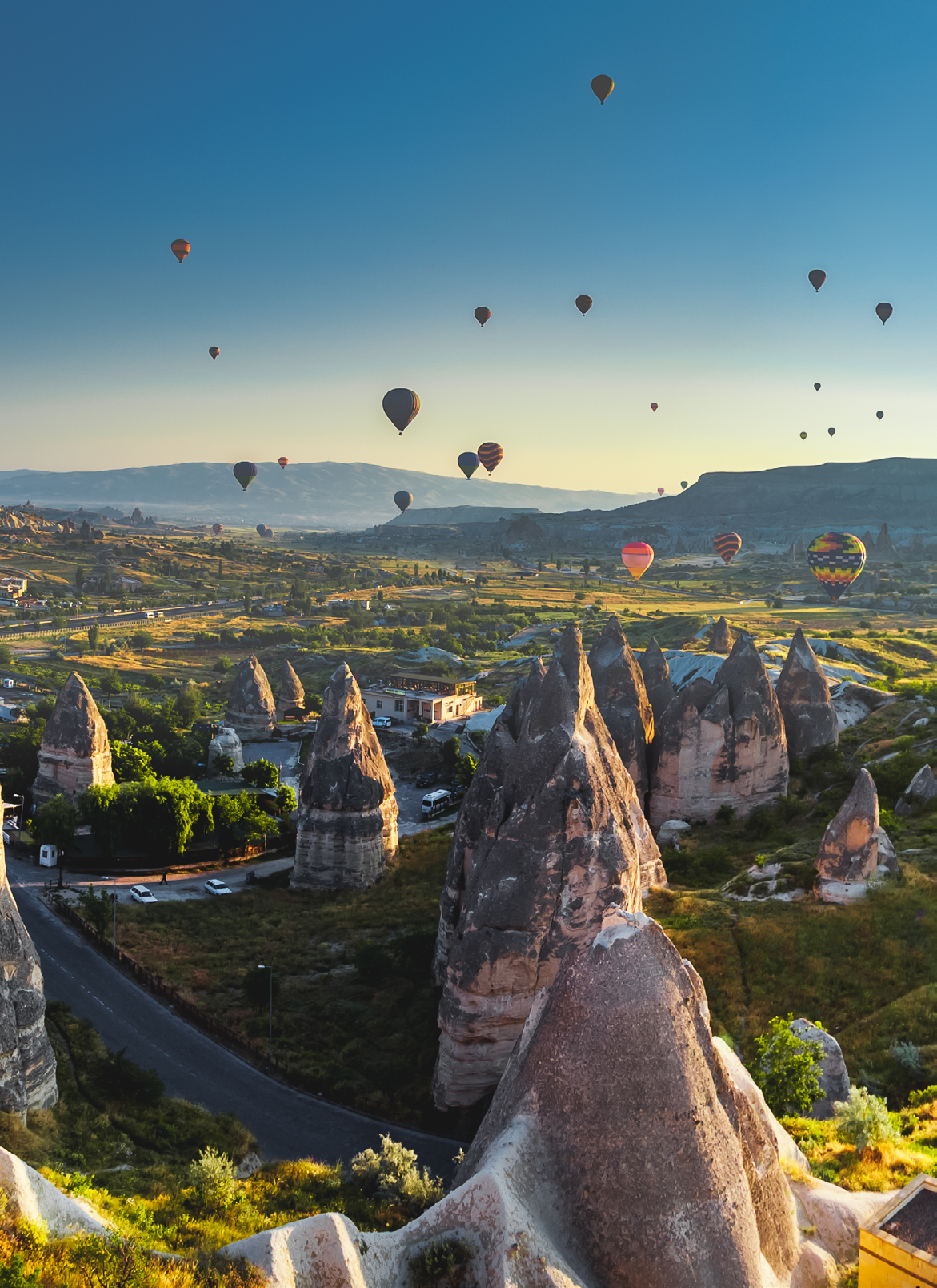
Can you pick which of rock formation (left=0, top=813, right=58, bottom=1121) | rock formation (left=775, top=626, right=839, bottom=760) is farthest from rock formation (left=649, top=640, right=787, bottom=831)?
rock formation (left=0, top=813, right=58, bottom=1121)

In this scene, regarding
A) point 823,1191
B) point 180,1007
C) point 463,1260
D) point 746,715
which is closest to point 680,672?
point 746,715

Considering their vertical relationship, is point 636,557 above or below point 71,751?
above

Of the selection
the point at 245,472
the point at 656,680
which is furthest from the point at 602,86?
the point at 245,472

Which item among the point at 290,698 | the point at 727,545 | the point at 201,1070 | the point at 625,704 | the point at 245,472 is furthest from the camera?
the point at 727,545

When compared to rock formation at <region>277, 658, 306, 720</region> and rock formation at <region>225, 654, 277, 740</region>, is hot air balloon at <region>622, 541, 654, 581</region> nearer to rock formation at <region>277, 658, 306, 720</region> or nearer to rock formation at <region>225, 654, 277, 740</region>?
rock formation at <region>277, 658, 306, 720</region>

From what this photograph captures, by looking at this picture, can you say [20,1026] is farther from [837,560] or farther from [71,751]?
[837,560]

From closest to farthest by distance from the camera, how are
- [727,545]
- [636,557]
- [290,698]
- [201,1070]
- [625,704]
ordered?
[201,1070] → [625,704] → [290,698] → [636,557] → [727,545]

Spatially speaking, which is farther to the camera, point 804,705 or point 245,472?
point 245,472

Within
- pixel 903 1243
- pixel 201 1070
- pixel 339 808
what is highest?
pixel 903 1243

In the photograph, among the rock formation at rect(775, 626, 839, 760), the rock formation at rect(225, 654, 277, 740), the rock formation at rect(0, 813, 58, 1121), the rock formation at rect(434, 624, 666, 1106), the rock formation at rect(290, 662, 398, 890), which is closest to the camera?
the rock formation at rect(0, 813, 58, 1121)
